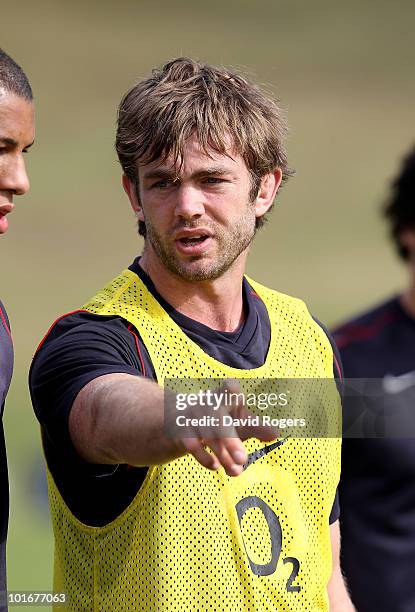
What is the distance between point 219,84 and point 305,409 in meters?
0.99

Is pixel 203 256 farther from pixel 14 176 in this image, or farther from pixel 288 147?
pixel 288 147

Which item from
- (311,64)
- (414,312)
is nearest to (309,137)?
(311,64)

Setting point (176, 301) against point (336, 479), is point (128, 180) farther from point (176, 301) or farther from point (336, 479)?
point (336, 479)

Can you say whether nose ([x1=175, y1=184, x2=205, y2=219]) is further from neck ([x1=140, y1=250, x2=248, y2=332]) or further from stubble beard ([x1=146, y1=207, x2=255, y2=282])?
neck ([x1=140, y1=250, x2=248, y2=332])

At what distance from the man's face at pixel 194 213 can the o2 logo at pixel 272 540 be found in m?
0.63

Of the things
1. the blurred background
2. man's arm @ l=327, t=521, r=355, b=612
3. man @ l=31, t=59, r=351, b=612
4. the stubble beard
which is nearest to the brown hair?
man @ l=31, t=59, r=351, b=612

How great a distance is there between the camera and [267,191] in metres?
3.75

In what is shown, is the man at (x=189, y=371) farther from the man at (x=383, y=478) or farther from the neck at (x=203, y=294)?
the man at (x=383, y=478)

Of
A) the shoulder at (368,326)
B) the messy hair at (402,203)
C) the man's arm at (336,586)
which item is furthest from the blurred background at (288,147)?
the man's arm at (336,586)

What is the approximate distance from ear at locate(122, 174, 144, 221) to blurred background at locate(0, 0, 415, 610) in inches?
303

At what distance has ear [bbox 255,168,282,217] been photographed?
12.1ft

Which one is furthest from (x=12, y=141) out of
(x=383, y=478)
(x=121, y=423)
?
(x=383, y=478)

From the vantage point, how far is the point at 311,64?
81.1 feet

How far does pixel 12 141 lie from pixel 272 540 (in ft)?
4.14
